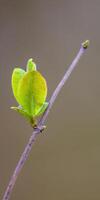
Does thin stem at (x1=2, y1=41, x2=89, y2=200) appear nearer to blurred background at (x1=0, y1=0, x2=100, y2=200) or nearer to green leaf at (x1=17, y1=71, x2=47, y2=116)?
green leaf at (x1=17, y1=71, x2=47, y2=116)

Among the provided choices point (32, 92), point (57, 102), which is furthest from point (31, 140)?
point (57, 102)

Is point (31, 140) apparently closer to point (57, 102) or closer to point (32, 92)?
point (32, 92)

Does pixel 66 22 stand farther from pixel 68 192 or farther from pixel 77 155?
pixel 68 192

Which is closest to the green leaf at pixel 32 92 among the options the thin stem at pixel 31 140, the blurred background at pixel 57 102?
the thin stem at pixel 31 140

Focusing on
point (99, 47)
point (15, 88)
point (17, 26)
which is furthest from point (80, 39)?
point (15, 88)

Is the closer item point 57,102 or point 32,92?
point 32,92

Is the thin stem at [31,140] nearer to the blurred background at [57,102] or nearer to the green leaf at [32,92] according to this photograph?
the green leaf at [32,92]

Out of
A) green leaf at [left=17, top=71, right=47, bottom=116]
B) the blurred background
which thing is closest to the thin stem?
green leaf at [left=17, top=71, right=47, bottom=116]
